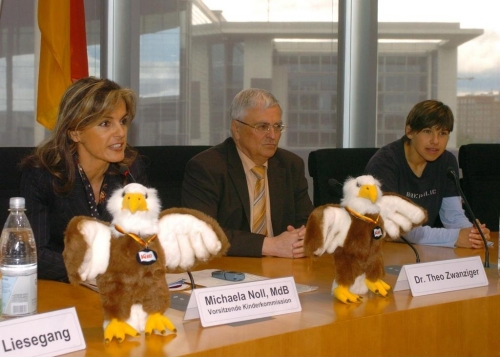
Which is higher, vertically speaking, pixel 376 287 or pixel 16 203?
pixel 16 203

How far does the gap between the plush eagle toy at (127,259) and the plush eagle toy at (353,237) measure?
0.38m

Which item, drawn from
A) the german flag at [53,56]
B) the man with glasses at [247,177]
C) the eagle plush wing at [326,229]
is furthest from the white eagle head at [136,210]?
the german flag at [53,56]

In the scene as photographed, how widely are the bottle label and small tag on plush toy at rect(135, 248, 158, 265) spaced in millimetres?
307

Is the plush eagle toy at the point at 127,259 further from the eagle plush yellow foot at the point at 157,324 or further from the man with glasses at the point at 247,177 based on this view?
the man with glasses at the point at 247,177

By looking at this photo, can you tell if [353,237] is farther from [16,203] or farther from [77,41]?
[77,41]

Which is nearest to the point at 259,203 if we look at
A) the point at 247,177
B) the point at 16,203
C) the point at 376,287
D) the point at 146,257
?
the point at 247,177

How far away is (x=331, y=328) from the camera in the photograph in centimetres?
146

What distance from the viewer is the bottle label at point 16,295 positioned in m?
1.42

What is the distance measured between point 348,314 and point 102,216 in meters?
0.95

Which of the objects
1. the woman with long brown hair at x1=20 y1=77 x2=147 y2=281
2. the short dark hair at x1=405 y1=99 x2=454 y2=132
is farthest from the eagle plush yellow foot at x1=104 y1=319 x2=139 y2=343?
A: the short dark hair at x1=405 y1=99 x2=454 y2=132

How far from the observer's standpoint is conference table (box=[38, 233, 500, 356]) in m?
1.31

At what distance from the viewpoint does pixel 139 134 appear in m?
4.43

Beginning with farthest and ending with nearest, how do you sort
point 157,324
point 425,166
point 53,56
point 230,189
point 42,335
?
point 53,56 → point 425,166 → point 230,189 → point 157,324 → point 42,335

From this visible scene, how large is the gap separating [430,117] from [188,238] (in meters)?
1.76
